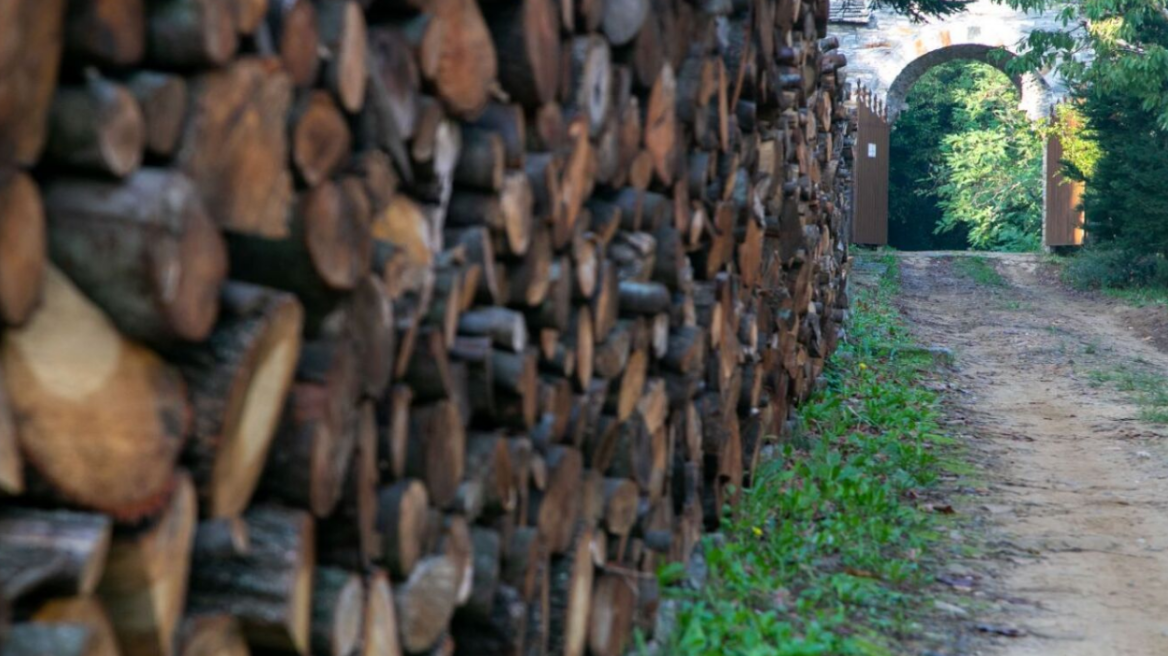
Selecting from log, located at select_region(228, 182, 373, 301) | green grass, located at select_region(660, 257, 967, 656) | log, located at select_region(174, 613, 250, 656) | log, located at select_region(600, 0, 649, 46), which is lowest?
green grass, located at select_region(660, 257, 967, 656)

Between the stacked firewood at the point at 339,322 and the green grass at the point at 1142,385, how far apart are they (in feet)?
16.0

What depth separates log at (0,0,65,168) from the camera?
1.10 meters

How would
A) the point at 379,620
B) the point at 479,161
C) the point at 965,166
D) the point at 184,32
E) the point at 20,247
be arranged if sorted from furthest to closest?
the point at 965,166 → the point at 479,161 → the point at 379,620 → the point at 184,32 → the point at 20,247

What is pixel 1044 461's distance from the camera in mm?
6520

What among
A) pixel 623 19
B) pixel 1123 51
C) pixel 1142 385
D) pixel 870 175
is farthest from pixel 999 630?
pixel 870 175

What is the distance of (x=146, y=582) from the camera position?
4.32 ft

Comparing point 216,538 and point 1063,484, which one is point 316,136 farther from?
point 1063,484

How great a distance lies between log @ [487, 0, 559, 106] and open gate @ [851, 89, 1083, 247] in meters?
18.3

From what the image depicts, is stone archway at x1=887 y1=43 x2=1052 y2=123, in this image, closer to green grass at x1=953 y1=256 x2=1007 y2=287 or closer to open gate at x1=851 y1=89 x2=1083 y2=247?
open gate at x1=851 y1=89 x2=1083 y2=247

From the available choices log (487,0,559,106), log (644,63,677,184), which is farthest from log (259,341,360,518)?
log (644,63,677,184)

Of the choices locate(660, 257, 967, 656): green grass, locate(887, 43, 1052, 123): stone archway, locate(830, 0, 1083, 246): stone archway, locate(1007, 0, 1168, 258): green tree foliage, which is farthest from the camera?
locate(887, 43, 1052, 123): stone archway

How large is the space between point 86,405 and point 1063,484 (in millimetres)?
5481

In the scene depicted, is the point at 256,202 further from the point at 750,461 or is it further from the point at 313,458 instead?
the point at 750,461

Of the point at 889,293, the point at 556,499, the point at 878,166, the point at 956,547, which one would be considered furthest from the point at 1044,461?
the point at 878,166
